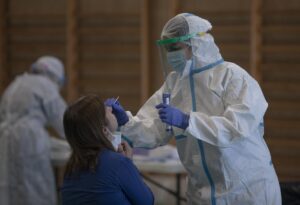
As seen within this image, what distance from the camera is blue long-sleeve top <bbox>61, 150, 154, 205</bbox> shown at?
2.16m

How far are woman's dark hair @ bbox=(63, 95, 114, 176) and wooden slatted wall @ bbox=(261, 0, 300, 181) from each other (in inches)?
111

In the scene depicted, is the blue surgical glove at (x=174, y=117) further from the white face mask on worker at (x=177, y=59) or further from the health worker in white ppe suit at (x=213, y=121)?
the white face mask on worker at (x=177, y=59)

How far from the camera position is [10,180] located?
14.7 feet

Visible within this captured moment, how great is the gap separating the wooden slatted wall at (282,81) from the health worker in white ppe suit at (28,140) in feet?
5.14

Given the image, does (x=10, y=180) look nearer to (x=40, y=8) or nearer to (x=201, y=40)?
(x=40, y=8)

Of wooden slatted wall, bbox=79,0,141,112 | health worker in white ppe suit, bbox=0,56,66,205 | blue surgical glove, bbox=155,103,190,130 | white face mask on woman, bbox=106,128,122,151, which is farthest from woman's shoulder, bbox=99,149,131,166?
wooden slatted wall, bbox=79,0,141,112

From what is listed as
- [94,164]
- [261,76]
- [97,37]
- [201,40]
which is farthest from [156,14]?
[94,164]

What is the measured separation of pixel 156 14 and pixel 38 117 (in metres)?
1.50

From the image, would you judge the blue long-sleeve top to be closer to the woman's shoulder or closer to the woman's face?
the woman's shoulder

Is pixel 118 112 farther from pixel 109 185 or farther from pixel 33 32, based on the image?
pixel 33 32

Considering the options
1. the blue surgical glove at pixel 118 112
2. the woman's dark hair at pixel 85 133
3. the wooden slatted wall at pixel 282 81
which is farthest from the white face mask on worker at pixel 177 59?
the wooden slatted wall at pixel 282 81

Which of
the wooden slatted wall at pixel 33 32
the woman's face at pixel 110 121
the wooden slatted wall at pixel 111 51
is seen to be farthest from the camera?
the wooden slatted wall at pixel 33 32

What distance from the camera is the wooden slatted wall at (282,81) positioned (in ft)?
15.7

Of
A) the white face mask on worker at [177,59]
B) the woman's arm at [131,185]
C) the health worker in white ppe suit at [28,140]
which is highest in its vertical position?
the white face mask on worker at [177,59]
